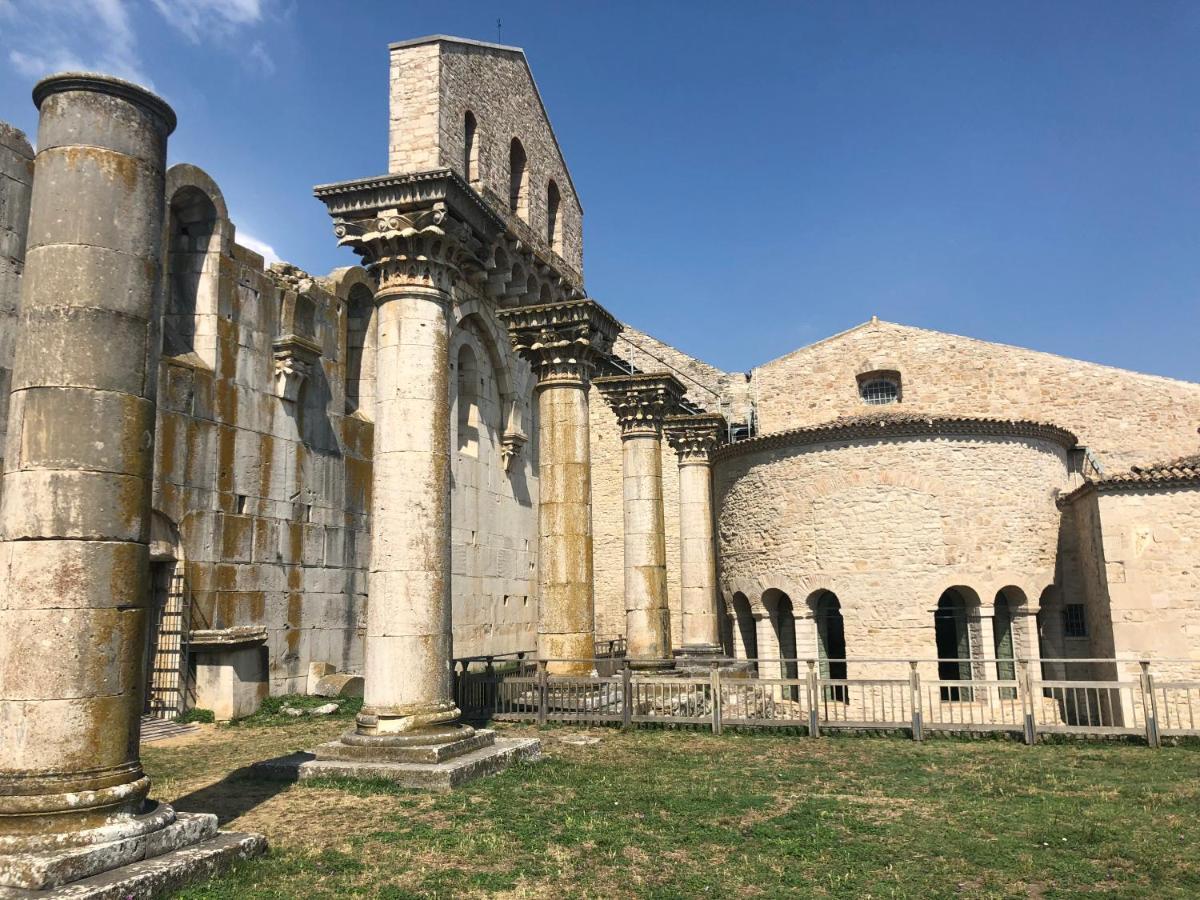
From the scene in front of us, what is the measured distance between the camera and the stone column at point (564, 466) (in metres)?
13.3

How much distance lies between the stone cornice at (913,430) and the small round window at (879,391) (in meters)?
5.88

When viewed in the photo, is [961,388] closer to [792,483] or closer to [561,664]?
[792,483]

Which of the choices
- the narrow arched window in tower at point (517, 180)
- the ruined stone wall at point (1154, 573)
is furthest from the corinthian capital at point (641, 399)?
the ruined stone wall at point (1154, 573)

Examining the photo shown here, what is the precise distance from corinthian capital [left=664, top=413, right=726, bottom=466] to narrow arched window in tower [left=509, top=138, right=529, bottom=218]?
648 centimetres

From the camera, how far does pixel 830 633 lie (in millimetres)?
21609

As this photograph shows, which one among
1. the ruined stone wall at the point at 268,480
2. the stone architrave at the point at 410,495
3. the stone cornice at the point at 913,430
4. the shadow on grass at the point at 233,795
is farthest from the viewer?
the stone cornice at the point at 913,430

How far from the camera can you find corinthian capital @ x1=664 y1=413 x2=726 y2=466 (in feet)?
67.3

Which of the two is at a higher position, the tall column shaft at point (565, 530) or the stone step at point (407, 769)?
the tall column shaft at point (565, 530)

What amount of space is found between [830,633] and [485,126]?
14.4m

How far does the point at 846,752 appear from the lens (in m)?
11.0

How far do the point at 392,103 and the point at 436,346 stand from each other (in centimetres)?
1096

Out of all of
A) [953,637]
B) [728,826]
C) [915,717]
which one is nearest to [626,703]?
[915,717]

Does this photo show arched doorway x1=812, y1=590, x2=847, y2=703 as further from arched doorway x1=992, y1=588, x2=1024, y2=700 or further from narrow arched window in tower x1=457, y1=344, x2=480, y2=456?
narrow arched window in tower x1=457, y1=344, x2=480, y2=456

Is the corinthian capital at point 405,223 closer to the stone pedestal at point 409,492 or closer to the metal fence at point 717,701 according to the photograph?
the stone pedestal at point 409,492
